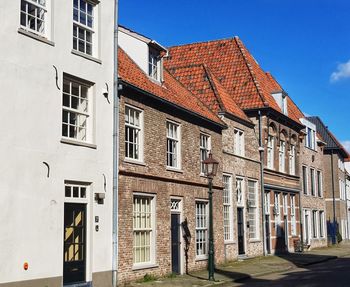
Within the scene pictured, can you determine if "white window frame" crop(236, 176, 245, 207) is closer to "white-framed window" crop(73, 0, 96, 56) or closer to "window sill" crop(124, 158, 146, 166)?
"window sill" crop(124, 158, 146, 166)

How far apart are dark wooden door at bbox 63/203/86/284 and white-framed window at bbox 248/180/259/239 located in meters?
14.4

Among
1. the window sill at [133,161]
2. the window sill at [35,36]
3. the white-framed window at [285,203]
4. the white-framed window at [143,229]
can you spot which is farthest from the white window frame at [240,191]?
the window sill at [35,36]

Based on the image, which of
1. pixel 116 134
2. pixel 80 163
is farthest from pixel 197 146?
pixel 80 163

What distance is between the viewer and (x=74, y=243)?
50.8 feet

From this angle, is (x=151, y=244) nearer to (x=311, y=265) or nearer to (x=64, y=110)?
(x=64, y=110)

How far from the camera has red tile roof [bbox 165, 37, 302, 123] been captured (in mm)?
31516

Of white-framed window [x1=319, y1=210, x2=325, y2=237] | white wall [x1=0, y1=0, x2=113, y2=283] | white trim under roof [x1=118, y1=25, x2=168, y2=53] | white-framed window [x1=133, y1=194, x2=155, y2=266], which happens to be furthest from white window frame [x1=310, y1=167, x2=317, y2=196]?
white wall [x1=0, y1=0, x2=113, y2=283]

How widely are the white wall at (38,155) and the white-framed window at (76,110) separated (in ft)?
0.76

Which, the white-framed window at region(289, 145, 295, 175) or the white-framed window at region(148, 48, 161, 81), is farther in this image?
the white-framed window at region(289, 145, 295, 175)

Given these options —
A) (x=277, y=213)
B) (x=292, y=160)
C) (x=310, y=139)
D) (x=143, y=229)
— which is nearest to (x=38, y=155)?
(x=143, y=229)

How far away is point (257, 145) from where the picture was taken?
3014 cm

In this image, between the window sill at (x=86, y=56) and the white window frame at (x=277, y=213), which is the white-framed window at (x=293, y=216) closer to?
the white window frame at (x=277, y=213)

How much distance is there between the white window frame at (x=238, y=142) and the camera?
27391mm

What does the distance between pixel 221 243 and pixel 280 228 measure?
9.54 m
